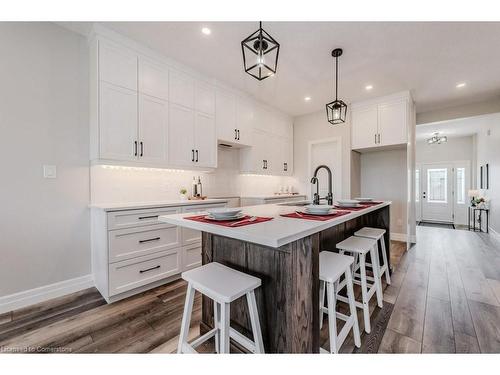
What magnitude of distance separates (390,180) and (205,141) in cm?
385

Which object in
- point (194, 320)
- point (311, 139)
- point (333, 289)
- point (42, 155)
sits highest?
point (311, 139)

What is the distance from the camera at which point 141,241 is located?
7.54 feet

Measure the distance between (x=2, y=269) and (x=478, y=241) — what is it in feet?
23.2

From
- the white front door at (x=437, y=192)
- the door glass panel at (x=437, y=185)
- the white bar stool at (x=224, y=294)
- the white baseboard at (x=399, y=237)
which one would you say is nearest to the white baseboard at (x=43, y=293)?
the white bar stool at (x=224, y=294)

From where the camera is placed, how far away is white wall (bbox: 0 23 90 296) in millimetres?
1989

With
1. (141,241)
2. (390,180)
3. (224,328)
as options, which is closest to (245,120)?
(141,241)

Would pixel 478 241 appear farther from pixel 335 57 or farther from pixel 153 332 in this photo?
pixel 153 332

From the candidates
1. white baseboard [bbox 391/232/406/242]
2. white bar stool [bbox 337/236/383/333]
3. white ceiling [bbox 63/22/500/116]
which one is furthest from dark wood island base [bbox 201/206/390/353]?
white baseboard [bbox 391/232/406/242]

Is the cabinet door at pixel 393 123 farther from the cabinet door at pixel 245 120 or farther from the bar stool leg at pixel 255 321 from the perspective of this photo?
the bar stool leg at pixel 255 321

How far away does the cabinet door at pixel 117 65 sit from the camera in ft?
7.43

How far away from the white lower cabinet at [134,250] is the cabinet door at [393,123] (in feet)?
11.9

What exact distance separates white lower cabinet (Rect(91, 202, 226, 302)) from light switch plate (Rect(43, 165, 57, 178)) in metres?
0.50

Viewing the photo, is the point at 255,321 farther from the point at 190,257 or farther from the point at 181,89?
the point at 181,89

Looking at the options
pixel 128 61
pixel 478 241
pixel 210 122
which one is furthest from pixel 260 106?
pixel 478 241
